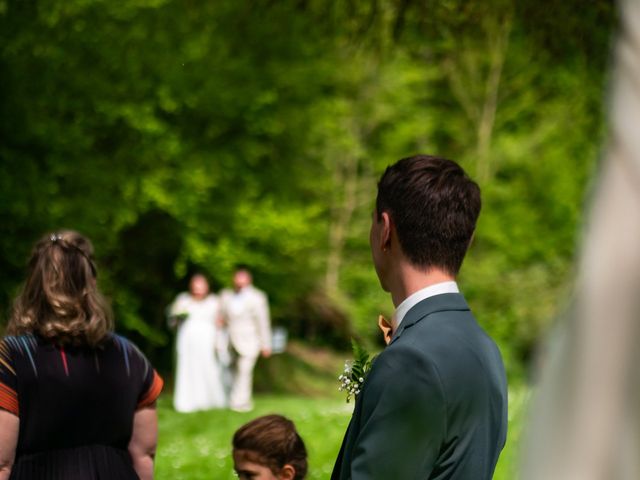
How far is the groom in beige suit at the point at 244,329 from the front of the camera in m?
19.9

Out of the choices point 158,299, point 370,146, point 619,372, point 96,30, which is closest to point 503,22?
point 619,372

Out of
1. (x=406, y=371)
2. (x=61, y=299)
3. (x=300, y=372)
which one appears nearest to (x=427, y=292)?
(x=406, y=371)

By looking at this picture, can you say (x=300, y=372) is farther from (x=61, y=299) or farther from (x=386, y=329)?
(x=386, y=329)

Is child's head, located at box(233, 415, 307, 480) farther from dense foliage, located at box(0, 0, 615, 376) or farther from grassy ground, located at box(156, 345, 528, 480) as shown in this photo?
dense foliage, located at box(0, 0, 615, 376)

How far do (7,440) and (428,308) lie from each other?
178 centimetres

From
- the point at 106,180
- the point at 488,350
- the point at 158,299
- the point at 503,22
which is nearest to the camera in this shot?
the point at 488,350

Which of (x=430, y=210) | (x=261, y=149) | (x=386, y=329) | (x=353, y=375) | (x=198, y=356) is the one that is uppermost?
(x=261, y=149)

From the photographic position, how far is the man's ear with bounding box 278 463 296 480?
15.1 ft

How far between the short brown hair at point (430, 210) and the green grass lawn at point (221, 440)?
20.6 ft

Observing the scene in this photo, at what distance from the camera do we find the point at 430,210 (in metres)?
2.82

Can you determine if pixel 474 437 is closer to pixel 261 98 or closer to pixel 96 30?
pixel 96 30

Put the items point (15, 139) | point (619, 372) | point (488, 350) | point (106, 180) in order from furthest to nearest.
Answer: point (106, 180) < point (15, 139) < point (488, 350) < point (619, 372)

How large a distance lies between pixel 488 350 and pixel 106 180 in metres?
21.6

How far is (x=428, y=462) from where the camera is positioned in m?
2.64
